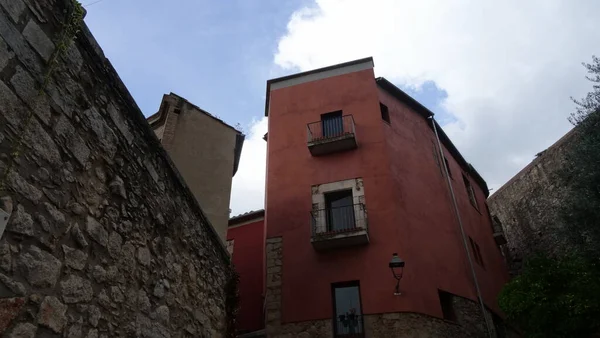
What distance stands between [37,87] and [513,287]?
10.1 meters

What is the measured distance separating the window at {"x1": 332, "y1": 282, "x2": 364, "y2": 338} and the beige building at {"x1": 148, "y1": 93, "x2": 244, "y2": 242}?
3068mm

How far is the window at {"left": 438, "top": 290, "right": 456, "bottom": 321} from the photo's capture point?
1050cm

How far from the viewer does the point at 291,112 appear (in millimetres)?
13258

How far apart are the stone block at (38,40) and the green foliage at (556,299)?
9.34m

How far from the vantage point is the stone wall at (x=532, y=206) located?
667 inches

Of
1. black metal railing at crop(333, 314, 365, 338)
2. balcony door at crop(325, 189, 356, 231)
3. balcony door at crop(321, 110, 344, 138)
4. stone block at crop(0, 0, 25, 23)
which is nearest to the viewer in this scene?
stone block at crop(0, 0, 25, 23)

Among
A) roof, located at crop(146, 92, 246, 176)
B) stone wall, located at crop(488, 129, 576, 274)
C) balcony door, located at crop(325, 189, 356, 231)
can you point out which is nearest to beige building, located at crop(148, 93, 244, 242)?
roof, located at crop(146, 92, 246, 176)

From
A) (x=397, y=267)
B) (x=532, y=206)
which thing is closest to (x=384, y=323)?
(x=397, y=267)

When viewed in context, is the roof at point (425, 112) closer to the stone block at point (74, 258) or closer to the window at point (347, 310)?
the window at point (347, 310)

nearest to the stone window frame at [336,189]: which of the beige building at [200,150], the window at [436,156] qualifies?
the beige building at [200,150]

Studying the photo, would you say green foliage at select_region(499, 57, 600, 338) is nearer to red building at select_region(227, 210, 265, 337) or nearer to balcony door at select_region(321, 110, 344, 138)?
balcony door at select_region(321, 110, 344, 138)

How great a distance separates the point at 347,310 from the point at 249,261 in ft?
16.6

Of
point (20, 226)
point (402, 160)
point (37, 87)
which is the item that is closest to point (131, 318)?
point (20, 226)

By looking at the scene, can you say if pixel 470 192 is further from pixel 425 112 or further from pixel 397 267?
pixel 397 267
